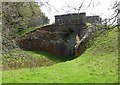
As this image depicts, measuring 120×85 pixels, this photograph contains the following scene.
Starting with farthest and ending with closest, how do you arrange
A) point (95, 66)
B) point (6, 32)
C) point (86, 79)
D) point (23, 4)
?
point (95, 66) → point (86, 79) → point (23, 4) → point (6, 32)

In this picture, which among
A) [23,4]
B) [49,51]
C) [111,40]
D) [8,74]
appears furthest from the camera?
[49,51]

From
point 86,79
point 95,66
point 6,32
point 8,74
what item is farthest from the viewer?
point 95,66

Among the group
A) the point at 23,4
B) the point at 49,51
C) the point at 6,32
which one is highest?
the point at 23,4

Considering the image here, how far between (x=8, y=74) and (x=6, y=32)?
6.43 metres

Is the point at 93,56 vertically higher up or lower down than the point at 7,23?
lower down

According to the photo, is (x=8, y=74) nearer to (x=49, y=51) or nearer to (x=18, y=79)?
(x=18, y=79)

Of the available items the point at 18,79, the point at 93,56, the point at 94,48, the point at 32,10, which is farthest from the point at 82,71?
the point at 94,48

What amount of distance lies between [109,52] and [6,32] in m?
12.6

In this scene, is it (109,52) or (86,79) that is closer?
(86,79)

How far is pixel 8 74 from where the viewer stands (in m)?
14.2

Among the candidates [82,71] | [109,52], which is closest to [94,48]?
[109,52]

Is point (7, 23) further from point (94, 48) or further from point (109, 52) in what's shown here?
point (94, 48)

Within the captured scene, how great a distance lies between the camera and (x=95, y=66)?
1628 cm

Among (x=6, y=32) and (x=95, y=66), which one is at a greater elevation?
(x=6, y=32)
